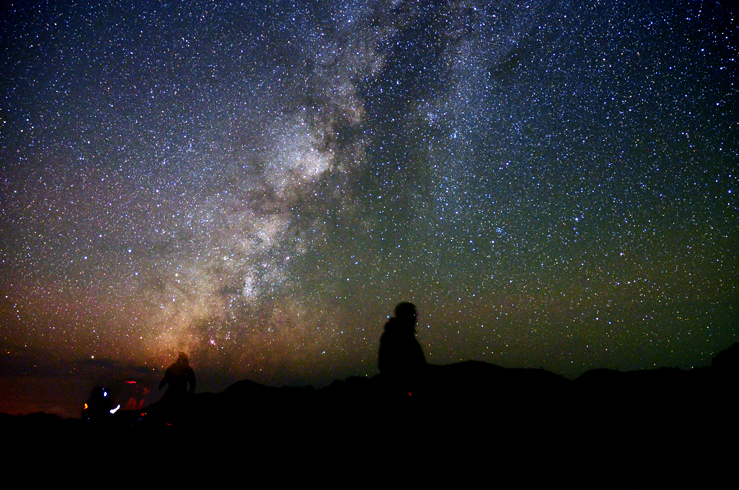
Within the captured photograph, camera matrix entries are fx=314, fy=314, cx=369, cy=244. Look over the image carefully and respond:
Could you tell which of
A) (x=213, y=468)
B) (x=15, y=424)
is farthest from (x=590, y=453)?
(x=15, y=424)

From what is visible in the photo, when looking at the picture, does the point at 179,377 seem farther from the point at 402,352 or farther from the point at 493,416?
the point at 493,416

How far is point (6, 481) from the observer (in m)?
2.83

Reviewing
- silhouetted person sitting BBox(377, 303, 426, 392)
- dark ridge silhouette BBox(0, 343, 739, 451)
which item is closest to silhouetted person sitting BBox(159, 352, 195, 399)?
dark ridge silhouette BBox(0, 343, 739, 451)

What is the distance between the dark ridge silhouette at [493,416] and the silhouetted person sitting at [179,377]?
2.67m

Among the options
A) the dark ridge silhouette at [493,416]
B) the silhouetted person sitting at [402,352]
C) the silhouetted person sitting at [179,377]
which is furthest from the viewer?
the silhouetted person sitting at [179,377]

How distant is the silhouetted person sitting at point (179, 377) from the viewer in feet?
24.1

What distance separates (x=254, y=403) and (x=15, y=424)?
9.76 feet

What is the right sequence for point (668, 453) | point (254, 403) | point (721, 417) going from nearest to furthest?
point (668, 453) → point (721, 417) → point (254, 403)

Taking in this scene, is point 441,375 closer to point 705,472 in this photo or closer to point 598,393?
point 598,393

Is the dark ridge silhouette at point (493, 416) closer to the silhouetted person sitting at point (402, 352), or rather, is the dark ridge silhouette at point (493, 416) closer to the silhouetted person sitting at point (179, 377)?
the silhouetted person sitting at point (402, 352)

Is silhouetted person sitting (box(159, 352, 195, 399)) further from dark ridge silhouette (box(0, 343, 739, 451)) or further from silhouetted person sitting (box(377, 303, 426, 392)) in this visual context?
silhouetted person sitting (box(377, 303, 426, 392))

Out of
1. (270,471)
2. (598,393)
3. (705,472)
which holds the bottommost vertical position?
(705,472)

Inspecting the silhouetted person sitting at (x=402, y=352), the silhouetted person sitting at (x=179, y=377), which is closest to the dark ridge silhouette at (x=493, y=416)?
the silhouetted person sitting at (x=402, y=352)

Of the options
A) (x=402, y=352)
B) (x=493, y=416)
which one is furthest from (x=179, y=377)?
(x=493, y=416)
